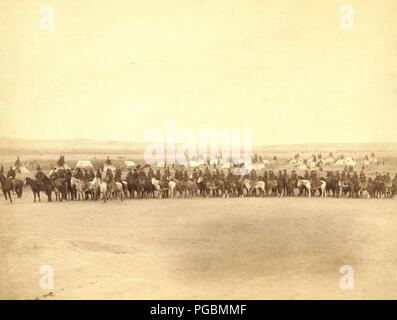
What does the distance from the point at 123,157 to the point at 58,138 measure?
131cm

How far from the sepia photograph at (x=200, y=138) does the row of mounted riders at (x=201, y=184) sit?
3 cm

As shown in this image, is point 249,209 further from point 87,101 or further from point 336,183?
point 87,101

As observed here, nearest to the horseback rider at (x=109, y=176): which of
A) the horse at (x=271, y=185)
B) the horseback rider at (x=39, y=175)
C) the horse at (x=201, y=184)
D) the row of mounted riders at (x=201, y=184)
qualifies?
the row of mounted riders at (x=201, y=184)

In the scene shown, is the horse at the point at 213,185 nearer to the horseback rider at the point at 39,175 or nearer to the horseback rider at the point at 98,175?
the horseback rider at the point at 98,175

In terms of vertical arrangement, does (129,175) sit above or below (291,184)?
above

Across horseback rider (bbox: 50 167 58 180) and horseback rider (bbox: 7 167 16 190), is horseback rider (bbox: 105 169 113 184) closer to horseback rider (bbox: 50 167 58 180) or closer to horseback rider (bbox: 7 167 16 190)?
horseback rider (bbox: 50 167 58 180)

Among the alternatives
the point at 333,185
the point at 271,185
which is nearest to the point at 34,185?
the point at 271,185

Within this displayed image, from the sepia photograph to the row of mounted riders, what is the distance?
0.03 meters

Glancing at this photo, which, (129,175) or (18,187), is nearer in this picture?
(18,187)

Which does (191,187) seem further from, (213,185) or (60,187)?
(60,187)

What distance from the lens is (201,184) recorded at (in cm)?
914

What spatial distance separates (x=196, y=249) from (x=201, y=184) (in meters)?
1.40

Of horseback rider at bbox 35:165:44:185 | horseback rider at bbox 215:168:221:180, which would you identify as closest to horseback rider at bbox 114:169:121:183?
horseback rider at bbox 35:165:44:185
